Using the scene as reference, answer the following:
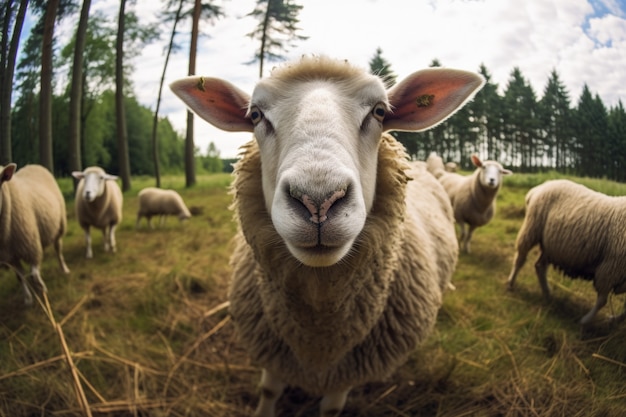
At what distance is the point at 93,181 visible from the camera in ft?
8.09

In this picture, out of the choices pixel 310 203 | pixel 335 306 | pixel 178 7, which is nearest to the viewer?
pixel 310 203

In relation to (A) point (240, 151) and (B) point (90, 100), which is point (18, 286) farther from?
(A) point (240, 151)

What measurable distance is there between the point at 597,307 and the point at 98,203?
107 inches

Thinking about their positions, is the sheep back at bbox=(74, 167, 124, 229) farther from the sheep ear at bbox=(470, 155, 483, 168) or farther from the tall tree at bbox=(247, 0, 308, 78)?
the sheep ear at bbox=(470, 155, 483, 168)

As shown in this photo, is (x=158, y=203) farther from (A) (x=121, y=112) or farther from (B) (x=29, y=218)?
(B) (x=29, y=218)

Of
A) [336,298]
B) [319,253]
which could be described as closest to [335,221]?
[319,253]

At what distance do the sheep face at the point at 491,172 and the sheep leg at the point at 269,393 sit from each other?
1584 millimetres

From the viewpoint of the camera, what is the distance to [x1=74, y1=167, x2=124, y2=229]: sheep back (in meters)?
2.52

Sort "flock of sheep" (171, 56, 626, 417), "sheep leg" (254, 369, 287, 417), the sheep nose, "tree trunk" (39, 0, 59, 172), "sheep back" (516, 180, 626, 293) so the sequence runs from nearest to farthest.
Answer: the sheep nose → "flock of sheep" (171, 56, 626, 417) → "sheep back" (516, 180, 626, 293) → "tree trunk" (39, 0, 59, 172) → "sheep leg" (254, 369, 287, 417)

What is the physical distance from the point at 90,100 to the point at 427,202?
8.47 feet

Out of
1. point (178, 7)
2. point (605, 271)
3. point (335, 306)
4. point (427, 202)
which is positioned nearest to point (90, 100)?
point (178, 7)

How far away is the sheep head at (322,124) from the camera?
3.49 feet

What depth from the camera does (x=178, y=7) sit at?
2297 mm

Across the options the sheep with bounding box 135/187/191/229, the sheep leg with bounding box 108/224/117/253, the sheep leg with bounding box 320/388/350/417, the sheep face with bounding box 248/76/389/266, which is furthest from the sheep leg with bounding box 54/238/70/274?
the sheep leg with bounding box 320/388/350/417
